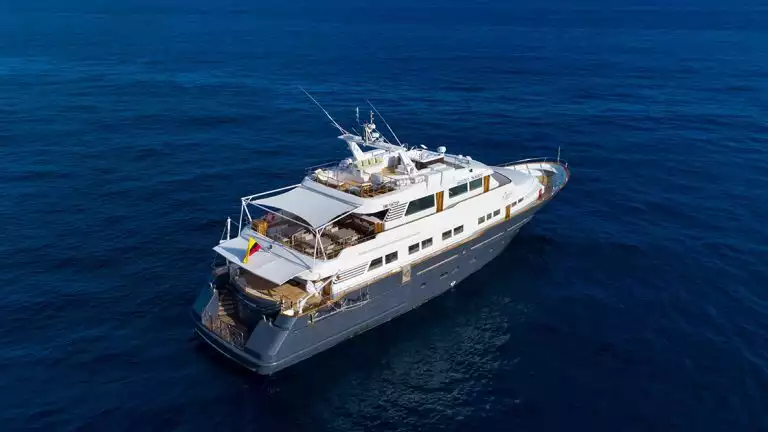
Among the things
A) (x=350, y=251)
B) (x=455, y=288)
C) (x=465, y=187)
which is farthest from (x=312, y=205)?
(x=455, y=288)

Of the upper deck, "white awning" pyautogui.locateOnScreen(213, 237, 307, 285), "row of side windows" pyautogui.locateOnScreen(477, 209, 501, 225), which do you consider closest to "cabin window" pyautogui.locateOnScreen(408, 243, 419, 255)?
the upper deck

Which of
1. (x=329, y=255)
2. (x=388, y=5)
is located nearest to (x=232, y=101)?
(x=329, y=255)

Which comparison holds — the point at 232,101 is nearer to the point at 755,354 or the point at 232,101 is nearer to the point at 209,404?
the point at 209,404

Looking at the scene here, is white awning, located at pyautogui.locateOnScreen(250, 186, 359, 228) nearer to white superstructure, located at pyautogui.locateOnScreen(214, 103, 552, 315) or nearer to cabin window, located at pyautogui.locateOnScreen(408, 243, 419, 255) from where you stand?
white superstructure, located at pyautogui.locateOnScreen(214, 103, 552, 315)

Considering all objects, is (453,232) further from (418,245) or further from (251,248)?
(251,248)

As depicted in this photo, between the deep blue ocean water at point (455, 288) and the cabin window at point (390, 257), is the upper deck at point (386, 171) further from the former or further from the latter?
the deep blue ocean water at point (455, 288)
